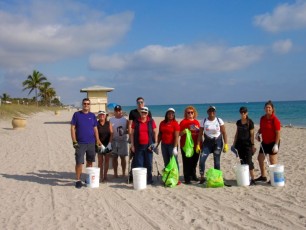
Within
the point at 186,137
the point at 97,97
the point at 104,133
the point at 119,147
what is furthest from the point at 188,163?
the point at 97,97

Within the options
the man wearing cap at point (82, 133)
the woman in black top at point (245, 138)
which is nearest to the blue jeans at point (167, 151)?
the woman in black top at point (245, 138)

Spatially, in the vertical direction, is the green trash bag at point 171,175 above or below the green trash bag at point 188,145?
below

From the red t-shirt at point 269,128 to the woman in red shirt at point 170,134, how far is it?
163 cm

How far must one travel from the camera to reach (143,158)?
21.7ft

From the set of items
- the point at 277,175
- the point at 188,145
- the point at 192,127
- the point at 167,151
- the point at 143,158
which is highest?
the point at 192,127

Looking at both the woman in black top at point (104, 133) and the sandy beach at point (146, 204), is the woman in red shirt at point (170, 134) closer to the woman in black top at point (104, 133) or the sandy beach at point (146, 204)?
the sandy beach at point (146, 204)

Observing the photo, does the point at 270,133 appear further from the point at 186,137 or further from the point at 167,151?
the point at 167,151

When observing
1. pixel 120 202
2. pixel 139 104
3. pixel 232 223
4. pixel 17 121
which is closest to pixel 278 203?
pixel 232 223

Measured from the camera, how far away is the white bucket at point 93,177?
635cm

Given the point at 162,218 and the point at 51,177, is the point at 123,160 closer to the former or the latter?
the point at 51,177

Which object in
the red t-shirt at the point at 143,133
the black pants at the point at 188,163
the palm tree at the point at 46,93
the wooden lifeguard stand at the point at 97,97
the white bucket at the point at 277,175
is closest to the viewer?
the white bucket at the point at 277,175

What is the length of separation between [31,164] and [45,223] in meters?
4.96

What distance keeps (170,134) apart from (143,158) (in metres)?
0.73

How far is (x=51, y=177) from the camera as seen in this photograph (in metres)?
7.64
